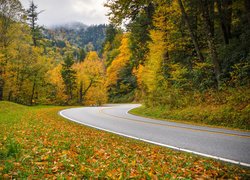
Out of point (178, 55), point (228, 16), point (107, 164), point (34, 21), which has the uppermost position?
point (34, 21)

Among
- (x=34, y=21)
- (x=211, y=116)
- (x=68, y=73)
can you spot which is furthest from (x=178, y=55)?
(x=34, y=21)

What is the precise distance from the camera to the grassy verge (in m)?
10.8

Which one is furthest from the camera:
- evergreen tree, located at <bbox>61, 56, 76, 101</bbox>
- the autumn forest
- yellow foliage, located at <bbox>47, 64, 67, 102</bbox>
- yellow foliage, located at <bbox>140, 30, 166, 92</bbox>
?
evergreen tree, located at <bbox>61, 56, 76, 101</bbox>

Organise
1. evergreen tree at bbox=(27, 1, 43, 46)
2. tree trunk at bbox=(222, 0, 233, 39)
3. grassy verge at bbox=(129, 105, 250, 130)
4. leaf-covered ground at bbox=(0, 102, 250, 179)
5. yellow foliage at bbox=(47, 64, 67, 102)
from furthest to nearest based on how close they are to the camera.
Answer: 1. evergreen tree at bbox=(27, 1, 43, 46)
2. yellow foliage at bbox=(47, 64, 67, 102)
3. tree trunk at bbox=(222, 0, 233, 39)
4. grassy verge at bbox=(129, 105, 250, 130)
5. leaf-covered ground at bbox=(0, 102, 250, 179)

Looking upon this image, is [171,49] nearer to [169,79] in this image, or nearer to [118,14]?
[169,79]

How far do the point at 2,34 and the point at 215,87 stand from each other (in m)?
27.6

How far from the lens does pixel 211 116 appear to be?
480 inches

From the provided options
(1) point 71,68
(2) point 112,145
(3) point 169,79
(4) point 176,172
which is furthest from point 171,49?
(1) point 71,68

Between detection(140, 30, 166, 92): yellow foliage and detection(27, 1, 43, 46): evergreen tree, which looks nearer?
detection(140, 30, 166, 92): yellow foliage

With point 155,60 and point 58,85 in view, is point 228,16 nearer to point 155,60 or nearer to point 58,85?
point 155,60

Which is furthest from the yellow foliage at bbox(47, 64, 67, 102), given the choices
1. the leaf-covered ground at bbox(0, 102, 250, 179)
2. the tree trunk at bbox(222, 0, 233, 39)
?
the leaf-covered ground at bbox(0, 102, 250, 179)

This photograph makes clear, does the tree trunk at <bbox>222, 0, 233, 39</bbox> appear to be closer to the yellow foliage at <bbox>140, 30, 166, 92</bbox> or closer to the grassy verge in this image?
the yellow foliage at <bbox>140, 30, 166, 92</bbox>

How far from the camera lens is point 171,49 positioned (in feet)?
64.3

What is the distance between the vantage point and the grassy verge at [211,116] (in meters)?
10.8
